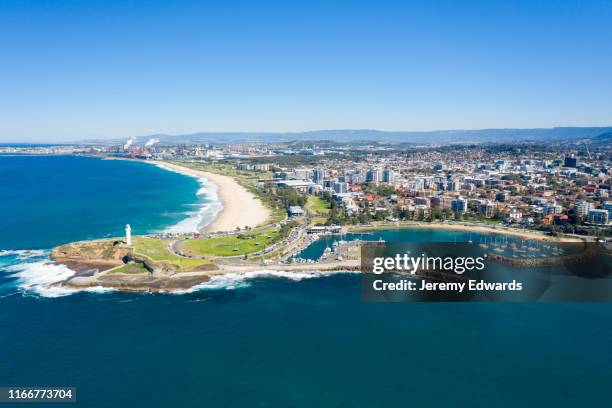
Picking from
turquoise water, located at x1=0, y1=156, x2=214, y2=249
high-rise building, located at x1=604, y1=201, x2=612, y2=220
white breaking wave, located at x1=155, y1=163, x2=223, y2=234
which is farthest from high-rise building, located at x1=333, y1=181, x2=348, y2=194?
high-rise building, located at x1=604, y1=201, x2=612, y2=220

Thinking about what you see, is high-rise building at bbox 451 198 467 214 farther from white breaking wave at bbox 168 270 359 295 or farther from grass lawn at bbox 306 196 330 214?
white breaking wave at bbox 168 270 359 295

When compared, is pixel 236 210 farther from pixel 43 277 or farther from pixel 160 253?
pixel 43 277

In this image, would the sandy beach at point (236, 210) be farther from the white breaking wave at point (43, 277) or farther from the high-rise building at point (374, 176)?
the high-rise building at point (374, 176)

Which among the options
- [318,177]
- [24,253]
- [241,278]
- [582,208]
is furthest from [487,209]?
[24,253]

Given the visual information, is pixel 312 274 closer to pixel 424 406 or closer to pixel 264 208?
pixel 424 406

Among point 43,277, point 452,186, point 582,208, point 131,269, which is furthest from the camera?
point 452,186

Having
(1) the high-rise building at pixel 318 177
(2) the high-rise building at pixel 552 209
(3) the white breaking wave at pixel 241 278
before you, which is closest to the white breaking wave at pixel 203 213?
(3) the white breaking wave at pixel 241 278
